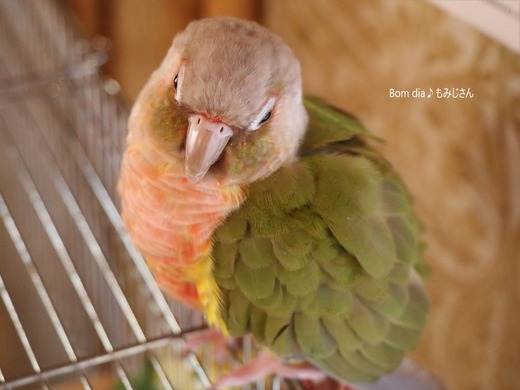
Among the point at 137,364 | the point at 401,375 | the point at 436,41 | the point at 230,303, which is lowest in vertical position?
the point at 137,364

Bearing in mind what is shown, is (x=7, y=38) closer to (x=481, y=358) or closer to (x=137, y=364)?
(x=137, y=364)

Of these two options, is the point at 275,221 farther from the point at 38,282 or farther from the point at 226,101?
the point at 38,282

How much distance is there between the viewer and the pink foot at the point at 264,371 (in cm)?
70

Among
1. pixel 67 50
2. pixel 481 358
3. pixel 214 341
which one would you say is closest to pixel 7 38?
→ pixel 67 50

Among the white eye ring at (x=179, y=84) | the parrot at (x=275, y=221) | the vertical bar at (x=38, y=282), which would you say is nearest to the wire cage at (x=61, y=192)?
the vertical bar at (x=38, y=282)

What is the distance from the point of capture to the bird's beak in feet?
1.62

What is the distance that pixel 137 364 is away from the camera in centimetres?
104

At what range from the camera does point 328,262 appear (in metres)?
0.60

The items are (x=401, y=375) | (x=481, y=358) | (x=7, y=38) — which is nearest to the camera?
(x=401, y=375)

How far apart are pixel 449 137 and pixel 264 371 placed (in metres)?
0.43

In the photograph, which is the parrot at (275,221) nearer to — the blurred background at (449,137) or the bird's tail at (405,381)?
the bird's tail at (405,381)

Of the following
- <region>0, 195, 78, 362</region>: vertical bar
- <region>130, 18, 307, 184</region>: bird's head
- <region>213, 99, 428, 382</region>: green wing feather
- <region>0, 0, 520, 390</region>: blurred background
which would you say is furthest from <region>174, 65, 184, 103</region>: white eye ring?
<region>0, 0, 520, 390</region>: blurred background

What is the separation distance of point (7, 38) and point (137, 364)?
724 mm

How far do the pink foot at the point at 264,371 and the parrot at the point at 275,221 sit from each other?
4cm
